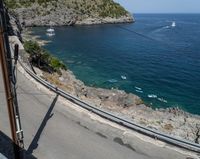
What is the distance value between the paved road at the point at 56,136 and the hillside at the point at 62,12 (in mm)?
119070

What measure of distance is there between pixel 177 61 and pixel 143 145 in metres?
55.6

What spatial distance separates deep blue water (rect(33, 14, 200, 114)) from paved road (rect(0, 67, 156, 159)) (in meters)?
18.7

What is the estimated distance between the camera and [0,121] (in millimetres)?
16547

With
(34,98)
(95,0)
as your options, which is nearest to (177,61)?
(34,98)

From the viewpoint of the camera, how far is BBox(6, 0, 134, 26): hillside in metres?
137

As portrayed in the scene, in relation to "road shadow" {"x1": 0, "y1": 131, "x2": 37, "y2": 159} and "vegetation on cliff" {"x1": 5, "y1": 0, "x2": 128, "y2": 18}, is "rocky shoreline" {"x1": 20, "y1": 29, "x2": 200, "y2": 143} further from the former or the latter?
"vegetation on cliff" {"x1": 5, "y1": 0, "x2": 128, "y2": 18}

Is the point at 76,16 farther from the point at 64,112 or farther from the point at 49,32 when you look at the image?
the point at 64,112

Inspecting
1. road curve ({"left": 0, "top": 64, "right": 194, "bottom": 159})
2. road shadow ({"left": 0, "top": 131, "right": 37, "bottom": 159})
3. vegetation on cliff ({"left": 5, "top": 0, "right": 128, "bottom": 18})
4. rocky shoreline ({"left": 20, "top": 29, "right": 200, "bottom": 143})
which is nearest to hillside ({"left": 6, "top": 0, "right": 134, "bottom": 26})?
vegetation on cliff ({"left": 5, "top": 0, "right": 128, "bottom": 18})

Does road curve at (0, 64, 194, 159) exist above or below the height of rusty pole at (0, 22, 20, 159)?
below

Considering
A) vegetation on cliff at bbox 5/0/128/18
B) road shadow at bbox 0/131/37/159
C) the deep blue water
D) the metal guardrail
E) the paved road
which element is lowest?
the deep blue water

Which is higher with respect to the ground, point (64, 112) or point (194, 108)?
point (64, 112)

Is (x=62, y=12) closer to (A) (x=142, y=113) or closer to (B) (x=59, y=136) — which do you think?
(A) (x=142, y=113)

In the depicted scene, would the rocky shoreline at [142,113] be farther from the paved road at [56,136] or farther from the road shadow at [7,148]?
the road shadow at [7,148]

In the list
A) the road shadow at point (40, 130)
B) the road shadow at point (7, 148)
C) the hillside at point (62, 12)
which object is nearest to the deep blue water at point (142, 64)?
the road shadow at point (40, 130)
